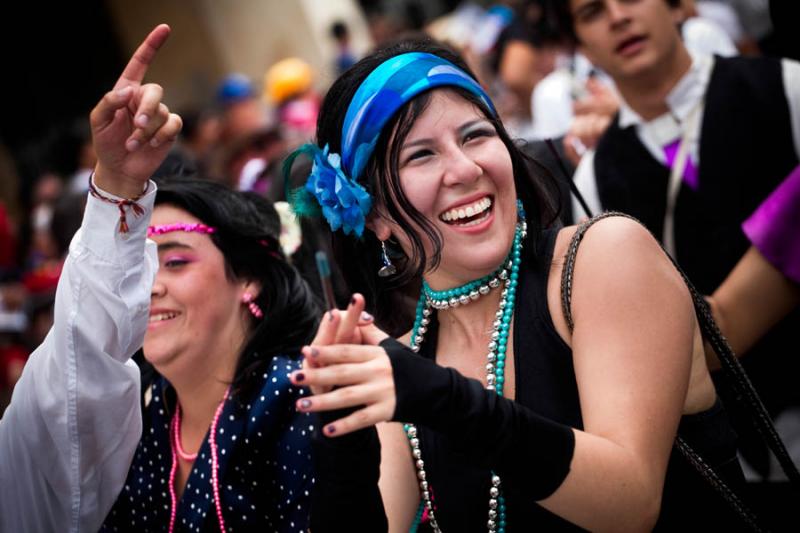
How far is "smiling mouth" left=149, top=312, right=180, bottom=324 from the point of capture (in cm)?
282

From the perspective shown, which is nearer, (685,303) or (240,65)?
(685,303)

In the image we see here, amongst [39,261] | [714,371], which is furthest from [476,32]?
[714,371]

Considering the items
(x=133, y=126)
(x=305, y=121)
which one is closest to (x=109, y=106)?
(x=133, y=126)

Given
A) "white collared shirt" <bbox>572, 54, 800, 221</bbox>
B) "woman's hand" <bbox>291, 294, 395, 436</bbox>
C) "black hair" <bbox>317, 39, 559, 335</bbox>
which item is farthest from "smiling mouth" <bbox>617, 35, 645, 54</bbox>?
"woman's hand" <bbox>291, 294, 395, 436</bbox>

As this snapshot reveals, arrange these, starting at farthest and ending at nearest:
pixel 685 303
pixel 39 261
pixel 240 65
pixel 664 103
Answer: pixel 240 65, pixel 39 261, pixel 664 103, pixel 685 303

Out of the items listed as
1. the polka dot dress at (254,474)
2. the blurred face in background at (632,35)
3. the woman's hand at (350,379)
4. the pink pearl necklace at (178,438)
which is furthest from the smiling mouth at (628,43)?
the woman's hand at (350,379)

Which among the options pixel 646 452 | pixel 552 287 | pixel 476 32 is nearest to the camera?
pixel 646 452

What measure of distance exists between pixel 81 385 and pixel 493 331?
1008 millimetres

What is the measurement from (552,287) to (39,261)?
6961 millimetres

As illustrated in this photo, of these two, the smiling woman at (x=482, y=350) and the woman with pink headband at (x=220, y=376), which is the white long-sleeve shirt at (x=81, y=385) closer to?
the woman with pink headband at (x=220, y=376)

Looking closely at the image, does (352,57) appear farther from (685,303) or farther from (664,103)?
(685,303)

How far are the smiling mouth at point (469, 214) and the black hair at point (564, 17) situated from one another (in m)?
1.85

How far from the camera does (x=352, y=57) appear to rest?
11102 millimetres

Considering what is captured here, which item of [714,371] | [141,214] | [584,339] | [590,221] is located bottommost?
[714,371]
